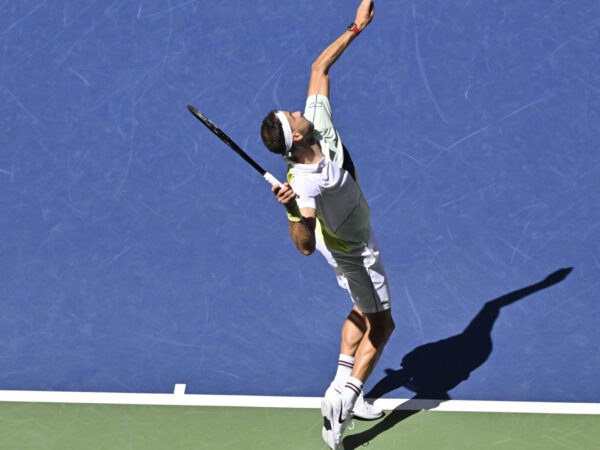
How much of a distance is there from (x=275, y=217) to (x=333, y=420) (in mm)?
2002

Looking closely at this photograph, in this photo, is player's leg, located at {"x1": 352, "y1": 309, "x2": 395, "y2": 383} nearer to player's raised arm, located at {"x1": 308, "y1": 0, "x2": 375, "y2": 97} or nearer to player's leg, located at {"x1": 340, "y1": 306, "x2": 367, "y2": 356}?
player's leg, located at {"x1": 340, "y1": 306, "x2": 367, "y2": 356}

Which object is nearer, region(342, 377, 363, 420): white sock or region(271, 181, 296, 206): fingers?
region(271, 181, 296, 206): fingers

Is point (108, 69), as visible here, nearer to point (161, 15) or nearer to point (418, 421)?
point (161, 15)

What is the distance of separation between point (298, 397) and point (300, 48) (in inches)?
107

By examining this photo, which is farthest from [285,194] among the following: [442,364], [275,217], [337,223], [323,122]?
[275,217]

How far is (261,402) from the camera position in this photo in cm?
579

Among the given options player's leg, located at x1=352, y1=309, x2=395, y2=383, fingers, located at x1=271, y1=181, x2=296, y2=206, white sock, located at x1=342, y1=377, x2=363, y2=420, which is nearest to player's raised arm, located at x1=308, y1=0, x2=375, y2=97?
fingers, located at x1=271, y1=181, x2=296, y2=206

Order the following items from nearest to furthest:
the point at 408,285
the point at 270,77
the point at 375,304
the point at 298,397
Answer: the point at 375,304, the point at 298,397, the point at 408,285, the point at 270,77

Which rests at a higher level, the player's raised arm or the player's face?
the player's raised arm

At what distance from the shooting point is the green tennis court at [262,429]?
5.39 meters

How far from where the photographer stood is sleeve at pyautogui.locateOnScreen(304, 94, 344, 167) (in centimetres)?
527

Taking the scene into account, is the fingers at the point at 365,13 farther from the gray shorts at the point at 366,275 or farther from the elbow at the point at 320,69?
the gray shorts at the point at 366,275

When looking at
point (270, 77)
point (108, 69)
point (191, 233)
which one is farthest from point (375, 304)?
point (108, 69)

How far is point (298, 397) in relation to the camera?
586 centimetres
